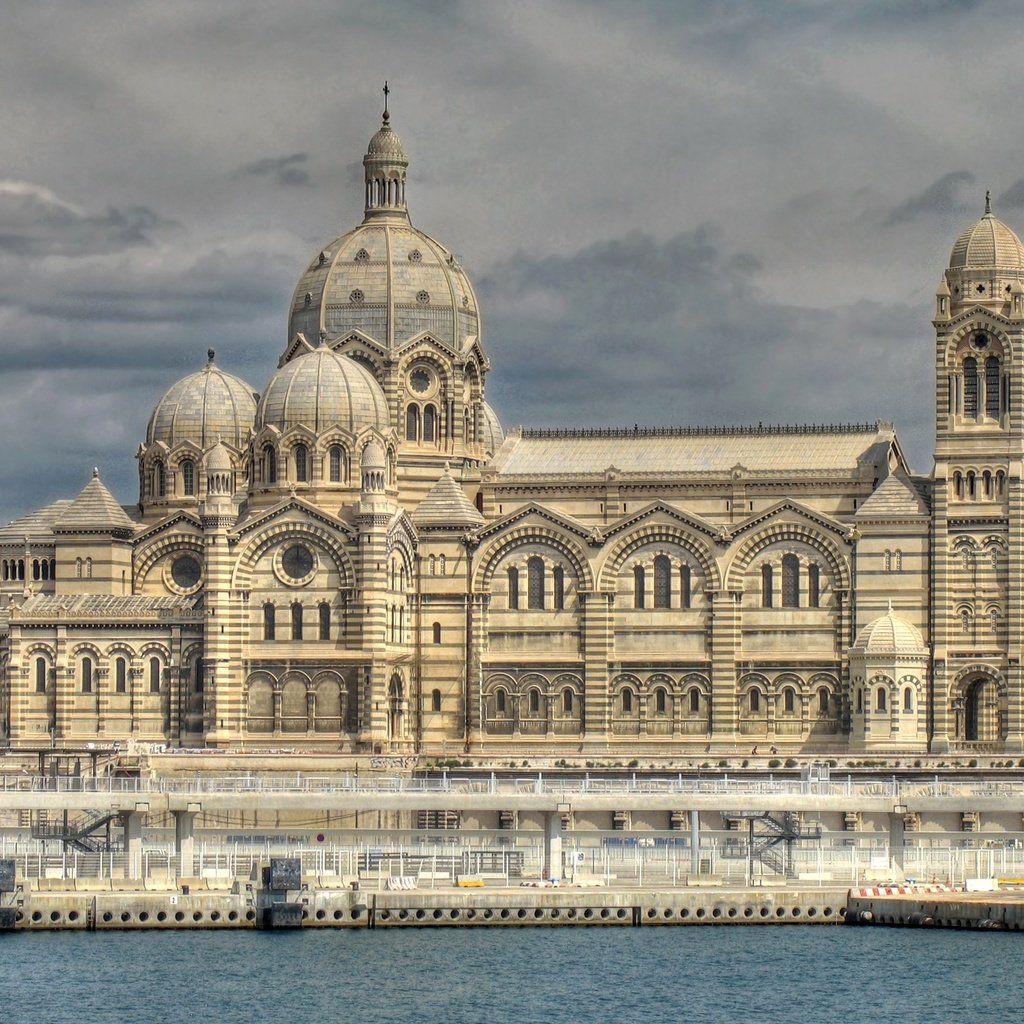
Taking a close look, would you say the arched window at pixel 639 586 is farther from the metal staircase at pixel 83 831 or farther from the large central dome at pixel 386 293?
the metal staircase at pixel 83 831

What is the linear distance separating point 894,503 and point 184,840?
112ft

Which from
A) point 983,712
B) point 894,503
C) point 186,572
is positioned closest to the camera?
point 983,712

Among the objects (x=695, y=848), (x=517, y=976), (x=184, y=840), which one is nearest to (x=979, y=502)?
(x=695, y=848)

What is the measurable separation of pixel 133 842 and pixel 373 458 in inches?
1101

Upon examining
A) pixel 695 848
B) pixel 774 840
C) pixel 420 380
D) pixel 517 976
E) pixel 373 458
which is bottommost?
pixel 517 976

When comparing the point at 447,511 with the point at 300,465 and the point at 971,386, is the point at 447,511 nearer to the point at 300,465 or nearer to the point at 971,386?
the point at 300,465

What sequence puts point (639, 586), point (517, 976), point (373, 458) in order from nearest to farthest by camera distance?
point (517, 976)
point (373, 458)
point (639, 586)

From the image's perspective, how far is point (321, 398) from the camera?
140 meters

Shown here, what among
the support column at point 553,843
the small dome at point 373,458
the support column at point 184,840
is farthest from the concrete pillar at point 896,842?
the small dome at point 373,458

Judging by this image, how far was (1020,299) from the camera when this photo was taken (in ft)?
448

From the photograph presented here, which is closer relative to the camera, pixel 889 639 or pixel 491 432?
pixel 889 639

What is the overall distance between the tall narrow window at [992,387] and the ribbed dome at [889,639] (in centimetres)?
844

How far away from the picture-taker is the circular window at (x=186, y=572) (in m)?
144

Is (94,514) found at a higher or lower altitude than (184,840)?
higher
